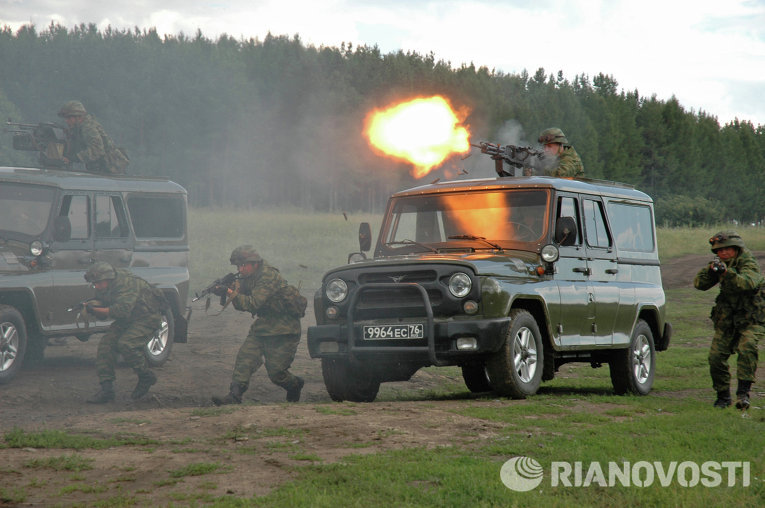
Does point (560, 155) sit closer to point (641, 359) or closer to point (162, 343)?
point (641, 359)

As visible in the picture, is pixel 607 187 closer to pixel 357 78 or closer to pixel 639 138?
pixel 357 78

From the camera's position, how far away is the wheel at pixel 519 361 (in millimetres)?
8898

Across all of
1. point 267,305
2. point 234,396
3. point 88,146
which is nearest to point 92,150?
point 88,146

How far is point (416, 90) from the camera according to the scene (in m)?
62.0

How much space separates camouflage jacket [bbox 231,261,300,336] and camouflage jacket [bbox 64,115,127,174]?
4100 millimetres

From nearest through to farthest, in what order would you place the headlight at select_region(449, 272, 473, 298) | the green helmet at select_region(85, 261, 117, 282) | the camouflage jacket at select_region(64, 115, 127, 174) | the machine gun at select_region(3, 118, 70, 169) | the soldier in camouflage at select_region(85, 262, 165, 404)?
the headlight at select_region(449, 272, 473, 298)
the soldier in camouflage at select_region(85, 262, 165, 404)
the green helmet at select_region(85, 261, 117, 282)
the camouflage jacket at select_region(64, 115, 127, 174)
the machine gun at select_region(3, 118, 70, 169)

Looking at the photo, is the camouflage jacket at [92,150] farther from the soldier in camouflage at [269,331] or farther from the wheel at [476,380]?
the wheel at [476,380]

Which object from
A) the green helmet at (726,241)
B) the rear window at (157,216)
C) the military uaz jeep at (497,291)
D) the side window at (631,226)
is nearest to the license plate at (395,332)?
Result: the military uaz jeep at (497,291)

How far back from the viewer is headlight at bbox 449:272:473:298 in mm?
8766

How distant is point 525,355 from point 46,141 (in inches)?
325

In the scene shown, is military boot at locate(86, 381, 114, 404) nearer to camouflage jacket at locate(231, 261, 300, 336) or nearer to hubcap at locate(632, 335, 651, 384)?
camouflage jacket at locate(231, 261, 300, 336)

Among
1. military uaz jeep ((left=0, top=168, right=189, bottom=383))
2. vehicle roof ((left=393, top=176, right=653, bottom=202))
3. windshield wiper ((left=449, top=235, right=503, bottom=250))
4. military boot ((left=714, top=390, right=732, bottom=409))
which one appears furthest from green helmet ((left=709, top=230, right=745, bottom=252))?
military uaz jeep ((left=0, top=168, right=189, bottom=383))

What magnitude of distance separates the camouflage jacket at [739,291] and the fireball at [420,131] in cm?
476

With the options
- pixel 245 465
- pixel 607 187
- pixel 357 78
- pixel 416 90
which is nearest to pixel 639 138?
pixel 357 78
